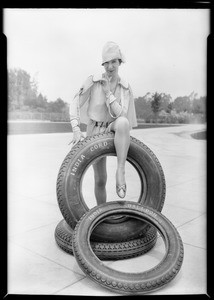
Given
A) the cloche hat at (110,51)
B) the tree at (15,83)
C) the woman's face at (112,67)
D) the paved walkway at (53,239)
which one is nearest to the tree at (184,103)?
the paved walkway at (53,239)

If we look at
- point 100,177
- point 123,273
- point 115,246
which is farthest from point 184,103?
point 123,273

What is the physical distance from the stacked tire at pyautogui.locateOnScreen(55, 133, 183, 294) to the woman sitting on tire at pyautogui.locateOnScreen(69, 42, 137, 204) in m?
0.15

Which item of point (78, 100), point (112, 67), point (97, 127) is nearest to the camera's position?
point (112, 67)

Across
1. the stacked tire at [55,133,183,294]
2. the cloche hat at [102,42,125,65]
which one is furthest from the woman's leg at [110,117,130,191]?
the cloche hat at [102,42,125,65]

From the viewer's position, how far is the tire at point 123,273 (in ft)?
9.00

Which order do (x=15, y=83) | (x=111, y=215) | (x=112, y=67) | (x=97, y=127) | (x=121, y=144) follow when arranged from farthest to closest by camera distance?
(x=15, y=83)
(x=97, y=127)
(x=112, y=67)
(x=121, y=144)
(x=111, y=215)

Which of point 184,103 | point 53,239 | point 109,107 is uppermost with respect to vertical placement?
point 184,103

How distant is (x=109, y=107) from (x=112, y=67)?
1.29 feet

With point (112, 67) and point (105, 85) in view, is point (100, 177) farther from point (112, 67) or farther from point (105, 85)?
point (112, 67)

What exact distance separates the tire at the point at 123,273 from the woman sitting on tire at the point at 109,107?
0.82 feet

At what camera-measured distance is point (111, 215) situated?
3283mm

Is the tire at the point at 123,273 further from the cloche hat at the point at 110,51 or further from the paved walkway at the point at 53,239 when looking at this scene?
the cloche hat at the point at 110,51

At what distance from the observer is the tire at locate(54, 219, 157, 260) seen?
11.0ft
